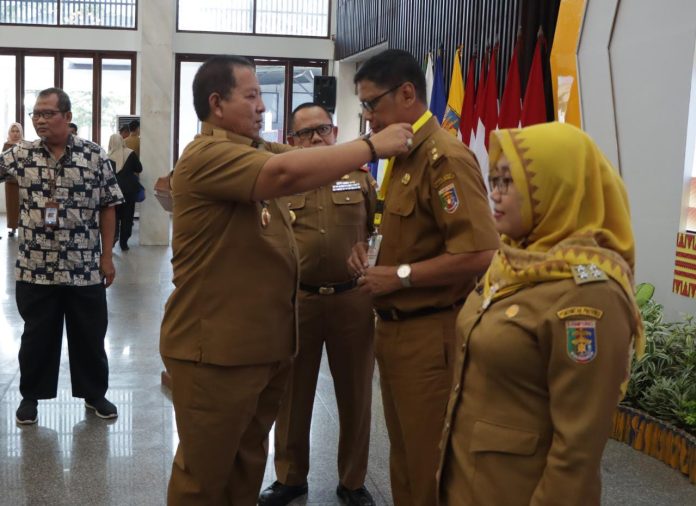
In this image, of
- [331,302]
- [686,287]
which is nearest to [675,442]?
[686,287]

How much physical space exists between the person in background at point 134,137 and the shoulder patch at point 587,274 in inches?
431

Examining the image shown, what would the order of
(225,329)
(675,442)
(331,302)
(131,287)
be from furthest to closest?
(131,287), (675,442), (331,302), (225,329)

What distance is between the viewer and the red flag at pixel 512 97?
620 cm

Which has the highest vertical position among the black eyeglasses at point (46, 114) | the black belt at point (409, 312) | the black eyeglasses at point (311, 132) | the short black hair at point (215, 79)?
the short black hair at point (215, 79)

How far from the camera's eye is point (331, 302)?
3.23m

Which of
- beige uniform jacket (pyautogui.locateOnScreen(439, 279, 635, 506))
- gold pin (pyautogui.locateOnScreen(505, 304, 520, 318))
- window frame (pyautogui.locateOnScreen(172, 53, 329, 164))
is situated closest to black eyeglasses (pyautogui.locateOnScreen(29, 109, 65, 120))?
beige uniform jacket (pyautogui.locateOnScreen(439, 279, 635, 506))

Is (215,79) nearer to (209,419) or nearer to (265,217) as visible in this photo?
(265,217)

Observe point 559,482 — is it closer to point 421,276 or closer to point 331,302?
point 421,276

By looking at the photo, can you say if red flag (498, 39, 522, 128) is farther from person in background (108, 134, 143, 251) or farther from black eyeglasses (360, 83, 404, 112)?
person in background (108, 134, 143, 251)

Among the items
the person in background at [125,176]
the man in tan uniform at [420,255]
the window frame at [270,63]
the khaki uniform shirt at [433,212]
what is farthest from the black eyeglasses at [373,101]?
the window frame at [270,63]

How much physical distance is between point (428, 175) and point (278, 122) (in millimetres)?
12886

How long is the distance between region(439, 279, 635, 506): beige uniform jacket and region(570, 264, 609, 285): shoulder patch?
10 millimetres

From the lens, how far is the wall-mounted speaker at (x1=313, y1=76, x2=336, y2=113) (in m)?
9.35

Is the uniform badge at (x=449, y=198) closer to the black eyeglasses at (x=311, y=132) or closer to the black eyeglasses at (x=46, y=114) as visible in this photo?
the black eyeglasses at (x=311, y=132)
